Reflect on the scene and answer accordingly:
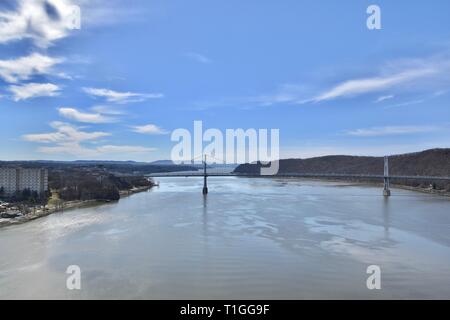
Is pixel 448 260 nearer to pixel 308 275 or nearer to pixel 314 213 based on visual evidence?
pixel 308 275

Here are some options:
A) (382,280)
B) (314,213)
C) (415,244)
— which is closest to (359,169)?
(314,213)

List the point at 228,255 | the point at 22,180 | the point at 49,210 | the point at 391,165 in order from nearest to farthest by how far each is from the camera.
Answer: the point at 228,255
the point at 49,210
the point at 22,180
the point at 391,165

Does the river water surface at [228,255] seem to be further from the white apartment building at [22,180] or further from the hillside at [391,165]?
the hillside at [391,165]

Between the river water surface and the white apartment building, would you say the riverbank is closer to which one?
the river water surface

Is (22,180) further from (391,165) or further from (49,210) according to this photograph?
(391,165)

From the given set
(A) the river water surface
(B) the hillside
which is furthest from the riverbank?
(B) the hillside

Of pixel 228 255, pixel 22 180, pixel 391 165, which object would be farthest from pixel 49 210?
pixel 391 165
